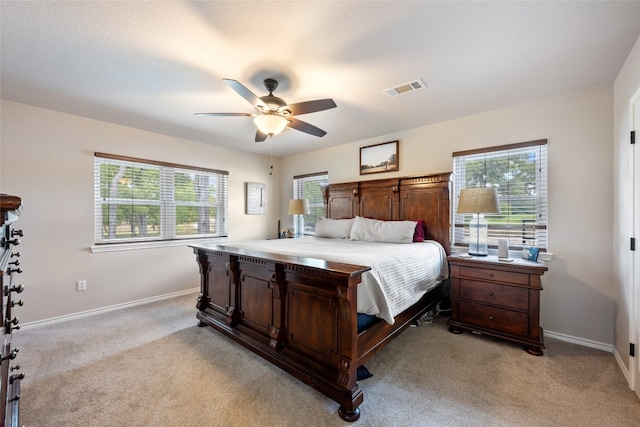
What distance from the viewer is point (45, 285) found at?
3.07 m

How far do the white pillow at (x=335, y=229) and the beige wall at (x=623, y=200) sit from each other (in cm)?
269

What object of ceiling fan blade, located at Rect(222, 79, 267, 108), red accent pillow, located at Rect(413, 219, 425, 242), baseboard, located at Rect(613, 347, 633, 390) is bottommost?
baseboard, located at Rect(613, 347, 633, 390)

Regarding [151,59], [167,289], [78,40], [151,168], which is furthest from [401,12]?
[167,289]

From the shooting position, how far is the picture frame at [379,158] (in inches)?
158

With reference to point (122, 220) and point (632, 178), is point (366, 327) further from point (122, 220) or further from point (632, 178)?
point (122, 220)

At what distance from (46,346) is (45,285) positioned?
2.92ft

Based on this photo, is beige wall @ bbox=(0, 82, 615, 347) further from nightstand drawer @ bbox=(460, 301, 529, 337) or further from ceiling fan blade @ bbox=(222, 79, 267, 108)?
ceiling fan blade @ bbox=(222, 79, 267, 108)

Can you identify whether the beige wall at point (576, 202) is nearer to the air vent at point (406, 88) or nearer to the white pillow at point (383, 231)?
the air vent at point (406, 88)

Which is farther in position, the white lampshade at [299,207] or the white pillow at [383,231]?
the white lampshade at [299,207]


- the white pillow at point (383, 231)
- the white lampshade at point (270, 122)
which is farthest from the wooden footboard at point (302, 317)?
the white lampshade at point (270, 122)

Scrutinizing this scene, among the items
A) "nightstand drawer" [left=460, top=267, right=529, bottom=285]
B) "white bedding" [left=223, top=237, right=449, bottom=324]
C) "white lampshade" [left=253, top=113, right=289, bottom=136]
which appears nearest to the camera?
"white bedding" [left=223, top=237, right=449, bottom=324]

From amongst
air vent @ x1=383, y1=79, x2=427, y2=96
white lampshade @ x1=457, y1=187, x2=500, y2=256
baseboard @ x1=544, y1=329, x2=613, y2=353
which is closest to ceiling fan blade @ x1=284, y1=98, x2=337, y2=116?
air vent @ x1=383, y1=79, x2=427, y2=96

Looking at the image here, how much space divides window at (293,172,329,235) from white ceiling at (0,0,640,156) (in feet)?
7.15

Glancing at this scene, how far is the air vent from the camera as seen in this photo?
99.0 inches
